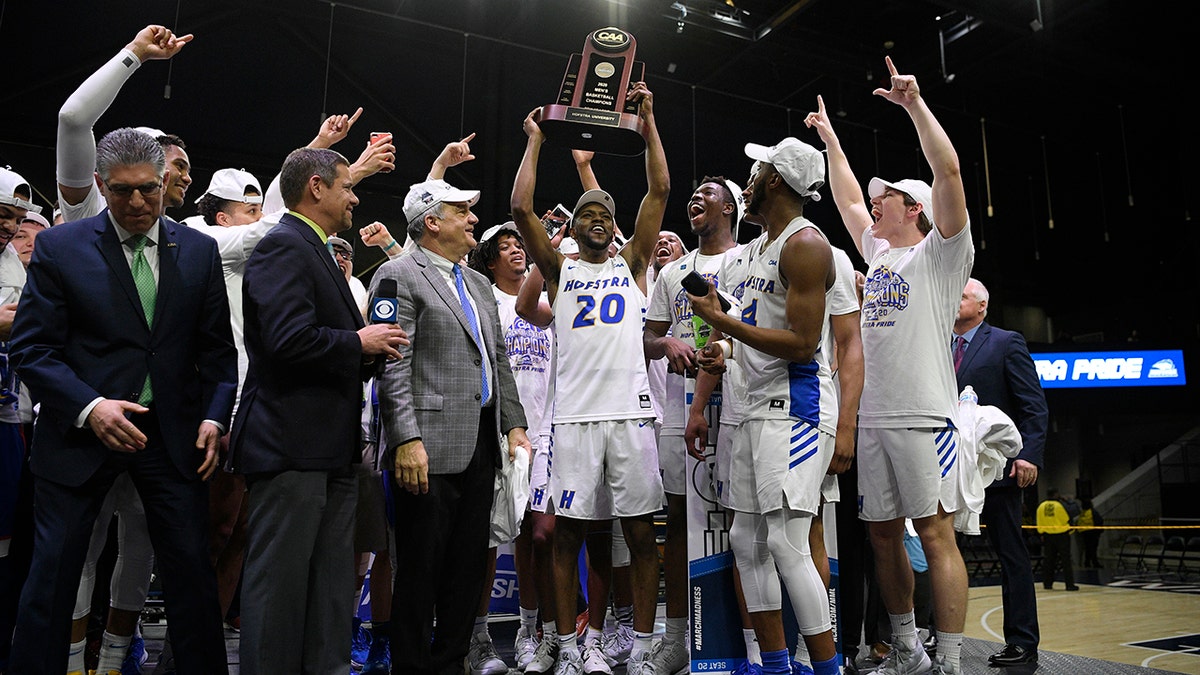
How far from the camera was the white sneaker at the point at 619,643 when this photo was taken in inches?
148

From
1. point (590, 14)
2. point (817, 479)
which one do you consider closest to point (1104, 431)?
point (590, 14)

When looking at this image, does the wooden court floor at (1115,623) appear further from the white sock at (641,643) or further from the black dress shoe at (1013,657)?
the white sock at (641,643)

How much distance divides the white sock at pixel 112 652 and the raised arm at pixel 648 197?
7.92 feet

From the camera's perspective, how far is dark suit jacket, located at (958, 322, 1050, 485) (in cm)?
405

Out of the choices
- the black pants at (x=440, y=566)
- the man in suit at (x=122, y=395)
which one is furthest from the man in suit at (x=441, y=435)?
the man in suit at (x=122, y=395)

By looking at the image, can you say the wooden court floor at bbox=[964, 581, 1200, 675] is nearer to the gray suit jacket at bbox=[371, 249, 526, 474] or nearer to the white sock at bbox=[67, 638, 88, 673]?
the gray suit jacket at bbox=[371, 249, 526, 474]

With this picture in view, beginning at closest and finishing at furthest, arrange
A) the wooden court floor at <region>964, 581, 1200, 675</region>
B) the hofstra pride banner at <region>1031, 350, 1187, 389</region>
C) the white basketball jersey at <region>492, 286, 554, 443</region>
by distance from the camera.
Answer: the white basketball jersey at <region>492, 286, 554, 443</region> → the wooden court floor at <region>964, 581, 1200, 675</region> → the hofstra pride banner at <region>1031, 350, 1187, 389</region>

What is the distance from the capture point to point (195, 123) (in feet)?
25.6

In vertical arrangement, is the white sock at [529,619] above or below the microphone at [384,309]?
below

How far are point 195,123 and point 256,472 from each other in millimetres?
6623

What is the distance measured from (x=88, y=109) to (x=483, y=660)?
2.55 meters

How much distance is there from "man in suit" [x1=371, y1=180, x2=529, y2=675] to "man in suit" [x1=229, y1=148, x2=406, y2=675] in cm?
18

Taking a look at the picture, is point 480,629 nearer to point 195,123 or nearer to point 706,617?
point 706,617

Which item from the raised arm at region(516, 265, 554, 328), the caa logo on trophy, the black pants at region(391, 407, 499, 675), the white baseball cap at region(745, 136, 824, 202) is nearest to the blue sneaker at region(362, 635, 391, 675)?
the black pants at region(391, 407, 499, 675)
